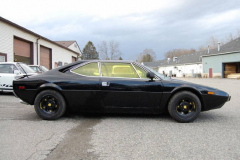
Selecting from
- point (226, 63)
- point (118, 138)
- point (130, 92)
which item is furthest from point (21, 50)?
point (226, 63)

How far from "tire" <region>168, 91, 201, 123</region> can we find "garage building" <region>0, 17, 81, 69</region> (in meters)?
14.0

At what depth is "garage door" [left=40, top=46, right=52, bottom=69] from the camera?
2069 centimetres

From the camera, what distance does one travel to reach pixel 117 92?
3877 mm

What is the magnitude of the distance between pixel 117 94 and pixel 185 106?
1.54 meters

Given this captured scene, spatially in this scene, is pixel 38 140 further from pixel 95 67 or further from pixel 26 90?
pixel 95 67

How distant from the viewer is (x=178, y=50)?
8888 centimetres

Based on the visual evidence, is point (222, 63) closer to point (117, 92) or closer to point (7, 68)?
point (7, 68)

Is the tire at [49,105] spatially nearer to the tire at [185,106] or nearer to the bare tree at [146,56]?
the tire at [185,106]

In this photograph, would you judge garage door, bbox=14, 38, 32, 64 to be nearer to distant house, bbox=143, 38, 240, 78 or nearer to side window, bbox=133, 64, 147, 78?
side window, bbox=133, 64, 147, 78

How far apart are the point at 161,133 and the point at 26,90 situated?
3108mm

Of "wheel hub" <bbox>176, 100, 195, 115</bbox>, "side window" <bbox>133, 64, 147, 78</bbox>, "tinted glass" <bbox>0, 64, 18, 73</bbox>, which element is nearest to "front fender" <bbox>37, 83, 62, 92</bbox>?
"side window" <bbox>133, 64, 147, 78</bbox>

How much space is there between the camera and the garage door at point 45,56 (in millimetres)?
20688

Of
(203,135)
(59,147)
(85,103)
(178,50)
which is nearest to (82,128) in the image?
(85,103)

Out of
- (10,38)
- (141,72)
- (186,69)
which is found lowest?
(141,72)
